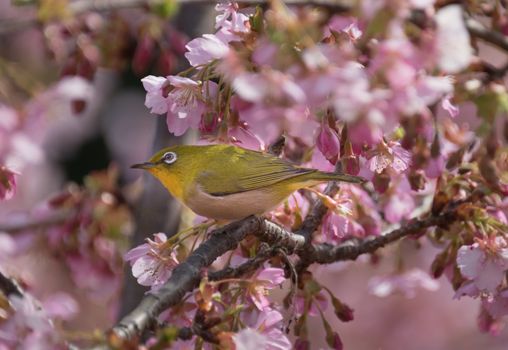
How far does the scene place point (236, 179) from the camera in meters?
2.90

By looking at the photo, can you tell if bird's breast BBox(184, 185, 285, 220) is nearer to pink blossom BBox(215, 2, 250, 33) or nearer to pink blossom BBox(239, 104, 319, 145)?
pink blossom BBox(215, 2, 250, 33)

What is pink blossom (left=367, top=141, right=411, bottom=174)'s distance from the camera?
2.53m

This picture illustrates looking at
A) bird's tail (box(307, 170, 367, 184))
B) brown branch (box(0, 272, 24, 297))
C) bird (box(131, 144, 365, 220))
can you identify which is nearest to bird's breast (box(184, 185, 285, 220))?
bird (box(131, 144, 365, 220))

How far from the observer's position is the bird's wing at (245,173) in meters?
2.78

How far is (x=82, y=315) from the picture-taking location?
616cm

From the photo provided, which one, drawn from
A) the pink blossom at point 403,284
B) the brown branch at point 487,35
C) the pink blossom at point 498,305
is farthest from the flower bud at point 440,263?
the brown branch at point 487,35

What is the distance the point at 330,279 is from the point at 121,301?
285cm

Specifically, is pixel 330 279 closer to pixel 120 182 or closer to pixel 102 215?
pixel 120 182

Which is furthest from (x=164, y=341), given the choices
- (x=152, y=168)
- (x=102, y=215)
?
(x=102, y=215)

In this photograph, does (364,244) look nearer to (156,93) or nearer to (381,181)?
(381,181)

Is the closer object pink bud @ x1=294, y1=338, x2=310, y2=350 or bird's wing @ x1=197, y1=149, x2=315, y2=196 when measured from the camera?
pink bud @ x1=294, y1=338, x2=310, y2=350

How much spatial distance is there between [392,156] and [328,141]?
0.87ft

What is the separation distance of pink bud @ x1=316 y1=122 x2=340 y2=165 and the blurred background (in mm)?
558

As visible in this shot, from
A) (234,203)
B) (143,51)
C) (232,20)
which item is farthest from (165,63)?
(232,20)
